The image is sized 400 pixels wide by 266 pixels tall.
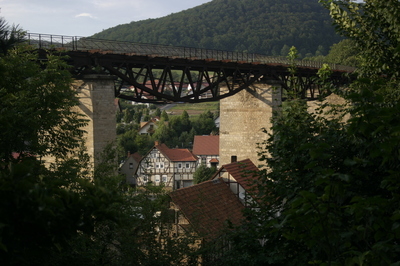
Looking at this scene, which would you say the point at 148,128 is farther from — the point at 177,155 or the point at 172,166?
the point at 172,166

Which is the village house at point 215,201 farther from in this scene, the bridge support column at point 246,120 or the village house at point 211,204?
the bridge support column at point 246,120

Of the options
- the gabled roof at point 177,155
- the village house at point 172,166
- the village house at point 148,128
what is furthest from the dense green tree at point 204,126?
the gabled roof at point 177,155

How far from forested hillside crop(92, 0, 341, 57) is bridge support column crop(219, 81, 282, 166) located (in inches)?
4710

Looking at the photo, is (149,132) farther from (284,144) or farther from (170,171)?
(284,144)

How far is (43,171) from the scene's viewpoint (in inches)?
324

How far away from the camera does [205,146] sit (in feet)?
214

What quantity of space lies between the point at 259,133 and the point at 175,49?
776 cm

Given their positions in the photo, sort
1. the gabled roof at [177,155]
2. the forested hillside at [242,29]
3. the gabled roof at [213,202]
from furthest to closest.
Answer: the forested hillside at [242,29] < the gabled roof at [177,155] < the gabled roof at [213,202]

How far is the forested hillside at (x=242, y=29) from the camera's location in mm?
155875

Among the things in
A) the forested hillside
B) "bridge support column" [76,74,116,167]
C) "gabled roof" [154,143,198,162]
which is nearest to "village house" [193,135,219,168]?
"gabled roof" [154,143,198,162]

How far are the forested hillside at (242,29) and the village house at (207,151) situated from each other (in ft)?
283

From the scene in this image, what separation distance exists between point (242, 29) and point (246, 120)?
144m

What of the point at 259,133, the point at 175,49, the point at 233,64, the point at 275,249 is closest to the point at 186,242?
the point at 275,249

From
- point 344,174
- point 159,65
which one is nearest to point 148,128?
point 159,65
